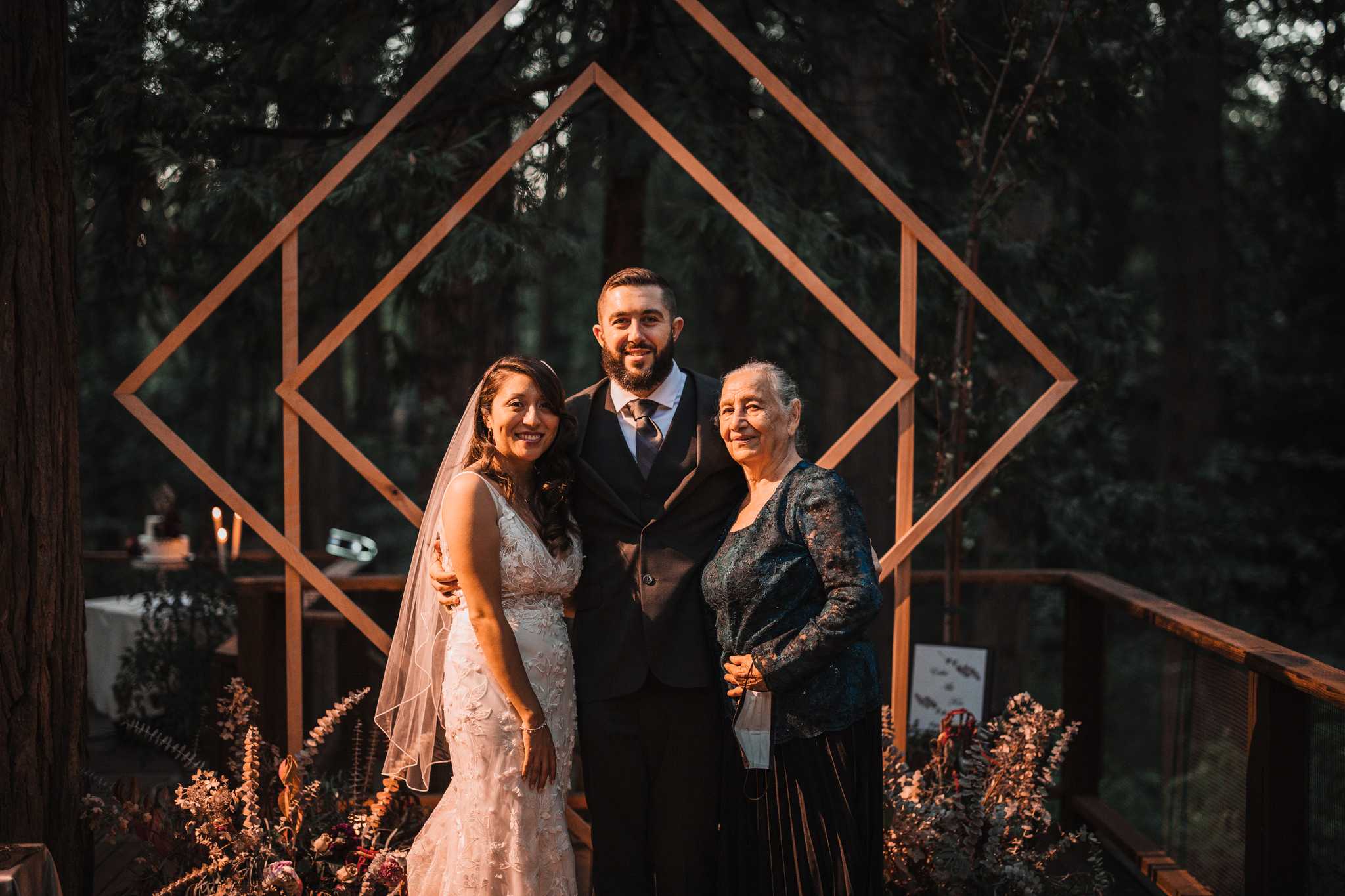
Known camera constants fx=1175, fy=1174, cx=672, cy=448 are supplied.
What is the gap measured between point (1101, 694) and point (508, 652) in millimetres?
2850

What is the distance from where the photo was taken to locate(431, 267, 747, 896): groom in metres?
2.98

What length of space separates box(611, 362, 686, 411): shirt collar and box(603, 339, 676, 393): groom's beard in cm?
1

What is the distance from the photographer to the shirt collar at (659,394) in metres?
3.18

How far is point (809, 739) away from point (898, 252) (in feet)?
11.4

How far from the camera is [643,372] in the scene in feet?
10.3

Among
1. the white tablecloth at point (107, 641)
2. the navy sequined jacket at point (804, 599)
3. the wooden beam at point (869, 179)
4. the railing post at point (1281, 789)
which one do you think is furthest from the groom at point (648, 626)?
the white tablecloth at point (107, 641)

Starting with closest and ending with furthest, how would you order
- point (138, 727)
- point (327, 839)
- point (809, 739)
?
point (809, 739) < point (327, 839) < point (138, 727)

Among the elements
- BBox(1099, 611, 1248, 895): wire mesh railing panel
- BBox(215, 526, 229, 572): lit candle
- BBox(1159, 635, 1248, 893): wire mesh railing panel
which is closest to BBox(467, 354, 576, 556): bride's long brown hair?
BBox(1099, 611, 1248, 895): wire mesh railing panel

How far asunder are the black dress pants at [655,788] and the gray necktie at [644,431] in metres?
0.57

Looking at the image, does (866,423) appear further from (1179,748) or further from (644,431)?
(1179,748)

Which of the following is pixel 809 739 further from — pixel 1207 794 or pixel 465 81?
pixel 1207 794

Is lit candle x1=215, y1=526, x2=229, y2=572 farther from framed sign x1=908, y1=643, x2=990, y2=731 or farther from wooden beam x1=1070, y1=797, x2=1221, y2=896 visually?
wooden beam x1=1070, y1=797, x2=1221, y2=896

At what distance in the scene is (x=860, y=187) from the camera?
5.84 meters

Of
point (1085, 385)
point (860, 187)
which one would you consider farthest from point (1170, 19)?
point (1085, 385)
